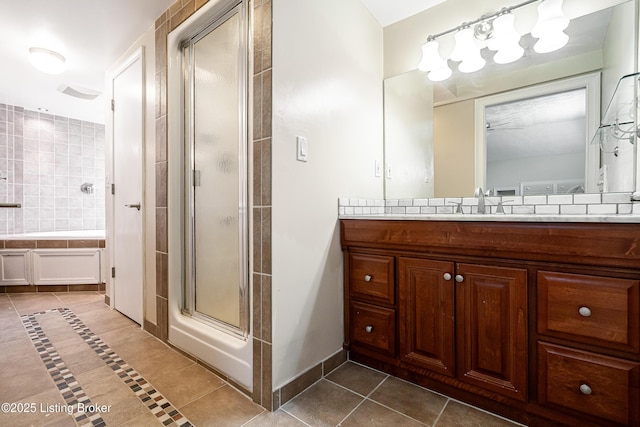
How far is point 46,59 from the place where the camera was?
2441 millimetres

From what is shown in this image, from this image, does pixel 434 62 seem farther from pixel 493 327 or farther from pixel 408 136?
pixel 493 327

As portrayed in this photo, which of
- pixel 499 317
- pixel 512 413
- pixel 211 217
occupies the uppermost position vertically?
pixel 211 217

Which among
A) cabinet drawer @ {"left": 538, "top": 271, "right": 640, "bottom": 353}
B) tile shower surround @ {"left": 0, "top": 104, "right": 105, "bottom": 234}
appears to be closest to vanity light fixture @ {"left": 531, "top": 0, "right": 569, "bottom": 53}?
cabinet drawer @ {"left": 538, "top": 271, "right": 640, "bottom": 353}

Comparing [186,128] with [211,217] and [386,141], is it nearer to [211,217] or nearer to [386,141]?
[211,217]

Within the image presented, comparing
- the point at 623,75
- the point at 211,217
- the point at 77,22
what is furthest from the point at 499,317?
the point at 77,22

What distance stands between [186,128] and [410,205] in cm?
155

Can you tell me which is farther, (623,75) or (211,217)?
(211,217)

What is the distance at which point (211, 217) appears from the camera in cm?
174

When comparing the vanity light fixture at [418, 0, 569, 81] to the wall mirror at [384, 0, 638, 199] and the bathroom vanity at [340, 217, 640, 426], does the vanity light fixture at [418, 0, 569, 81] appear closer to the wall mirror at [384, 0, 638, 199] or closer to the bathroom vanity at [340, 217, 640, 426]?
the wall mirror at [384, 0, 638, 199]

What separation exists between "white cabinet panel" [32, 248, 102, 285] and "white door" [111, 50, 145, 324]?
96 centimetres

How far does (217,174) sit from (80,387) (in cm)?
125

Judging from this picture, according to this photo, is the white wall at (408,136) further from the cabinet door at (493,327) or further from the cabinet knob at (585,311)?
the cabinet knob at (585,311)

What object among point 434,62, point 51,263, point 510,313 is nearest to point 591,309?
point 510,313

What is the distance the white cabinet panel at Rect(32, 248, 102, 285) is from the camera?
325cm
